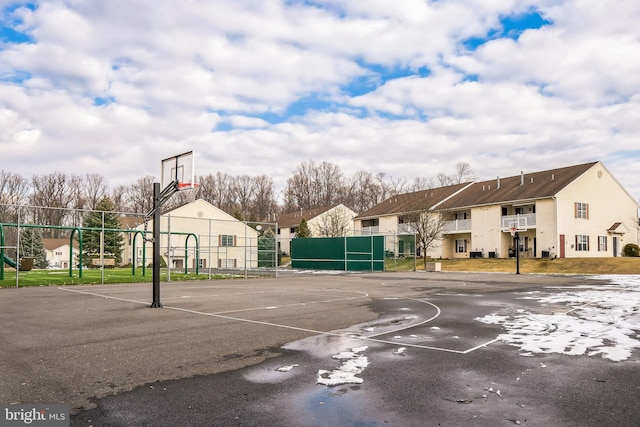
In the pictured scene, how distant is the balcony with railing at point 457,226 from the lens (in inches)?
1764

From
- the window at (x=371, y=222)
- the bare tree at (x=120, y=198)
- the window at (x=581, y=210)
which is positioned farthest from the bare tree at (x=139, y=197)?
the window at (x=581, y=210)

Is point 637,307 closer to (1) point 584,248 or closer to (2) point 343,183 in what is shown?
(1) point 584,248

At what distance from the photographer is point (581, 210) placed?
3922 centimetres

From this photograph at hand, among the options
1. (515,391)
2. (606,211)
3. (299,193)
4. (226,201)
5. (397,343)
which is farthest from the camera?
(299,193)

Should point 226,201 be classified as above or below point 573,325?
above

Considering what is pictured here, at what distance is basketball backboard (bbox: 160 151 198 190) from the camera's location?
44.9ft

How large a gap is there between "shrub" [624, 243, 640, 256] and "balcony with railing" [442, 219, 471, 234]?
1335cm

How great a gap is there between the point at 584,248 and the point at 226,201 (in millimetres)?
52729

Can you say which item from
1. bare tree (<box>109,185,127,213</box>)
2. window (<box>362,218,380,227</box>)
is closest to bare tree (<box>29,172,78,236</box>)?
bare tree (<box>109,185,127,213</box>)

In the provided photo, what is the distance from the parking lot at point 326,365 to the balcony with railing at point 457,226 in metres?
34.2

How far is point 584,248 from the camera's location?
3894 cm

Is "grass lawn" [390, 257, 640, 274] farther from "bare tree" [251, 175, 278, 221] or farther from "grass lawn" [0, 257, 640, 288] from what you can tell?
"bare tree" [251, 175, 278, 221]

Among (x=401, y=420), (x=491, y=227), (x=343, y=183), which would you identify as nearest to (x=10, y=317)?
(x=401, y=420)

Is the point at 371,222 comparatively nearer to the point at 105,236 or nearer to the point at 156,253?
the point at 105,236
